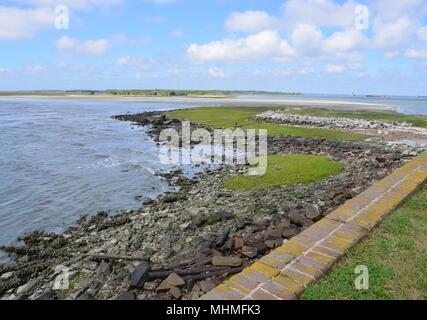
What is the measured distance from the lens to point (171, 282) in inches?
195

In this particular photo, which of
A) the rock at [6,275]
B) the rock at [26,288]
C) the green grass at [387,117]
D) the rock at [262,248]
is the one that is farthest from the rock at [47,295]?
the green grass at [387,117]

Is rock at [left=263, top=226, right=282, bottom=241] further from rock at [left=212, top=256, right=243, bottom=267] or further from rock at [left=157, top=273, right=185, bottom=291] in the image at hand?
rock at [left=157, top=273, right=185, bottom=291]

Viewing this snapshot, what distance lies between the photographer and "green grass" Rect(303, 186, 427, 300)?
384 cm

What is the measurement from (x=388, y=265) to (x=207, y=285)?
2497 mm

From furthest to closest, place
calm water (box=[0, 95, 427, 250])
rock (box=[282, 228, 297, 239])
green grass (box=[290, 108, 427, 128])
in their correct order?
green grass (box=[290, 108, 427, 128]) → calm water (box=[0, 95, 427, 250]) → rock (box=[282, 228, 297, 239])

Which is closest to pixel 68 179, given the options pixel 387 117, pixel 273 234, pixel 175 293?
pixel 273 234

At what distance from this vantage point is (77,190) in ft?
44.6

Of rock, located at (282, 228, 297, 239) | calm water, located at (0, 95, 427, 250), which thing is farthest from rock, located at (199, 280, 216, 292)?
calm water, located at (0, 95, 427, 250)

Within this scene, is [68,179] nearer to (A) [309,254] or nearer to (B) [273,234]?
(B) [273,234]
